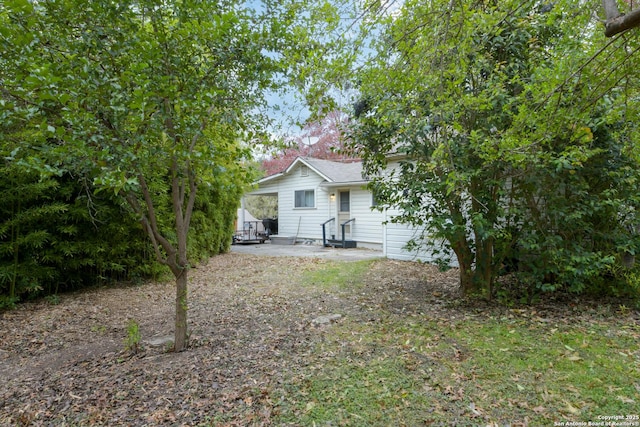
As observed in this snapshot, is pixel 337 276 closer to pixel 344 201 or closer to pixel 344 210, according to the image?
pixel 344 210

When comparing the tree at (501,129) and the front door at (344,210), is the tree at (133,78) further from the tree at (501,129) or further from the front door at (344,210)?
the front door at (344,210)

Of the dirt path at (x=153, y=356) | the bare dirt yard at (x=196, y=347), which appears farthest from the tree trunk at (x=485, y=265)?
the dirt path at (x=153, y=356)

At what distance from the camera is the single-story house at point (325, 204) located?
12398 mm

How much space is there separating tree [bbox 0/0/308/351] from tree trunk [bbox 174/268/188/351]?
36 mm

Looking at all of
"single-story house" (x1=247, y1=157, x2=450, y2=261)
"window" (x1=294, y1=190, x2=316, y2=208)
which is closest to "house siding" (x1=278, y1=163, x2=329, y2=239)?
"single-story house" (x1=247, y1=157, x2=450, y2=261)

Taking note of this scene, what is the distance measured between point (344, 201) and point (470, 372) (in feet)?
35.4

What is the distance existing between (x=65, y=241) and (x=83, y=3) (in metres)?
4.19

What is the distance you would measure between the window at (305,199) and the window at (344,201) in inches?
53.0

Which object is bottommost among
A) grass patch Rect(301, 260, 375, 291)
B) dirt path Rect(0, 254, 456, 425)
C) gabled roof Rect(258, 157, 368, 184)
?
dirt path Rect(0, 254, 456, 425)

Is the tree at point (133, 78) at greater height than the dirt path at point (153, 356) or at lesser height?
greater

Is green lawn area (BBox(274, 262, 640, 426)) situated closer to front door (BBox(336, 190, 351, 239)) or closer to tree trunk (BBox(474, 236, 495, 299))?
tree trunk (BBox(474, 236, 495, 299))

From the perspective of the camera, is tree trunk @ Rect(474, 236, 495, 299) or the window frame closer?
tree trunk @ Rect(474, 236, 495, 299)

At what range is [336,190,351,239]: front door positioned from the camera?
13.2 m

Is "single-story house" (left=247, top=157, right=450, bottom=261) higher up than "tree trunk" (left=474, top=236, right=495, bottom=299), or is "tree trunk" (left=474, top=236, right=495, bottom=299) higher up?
"single-story house" (left=247, top=157, right=450, bottom=261)
